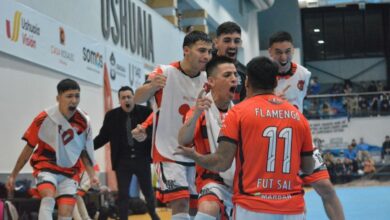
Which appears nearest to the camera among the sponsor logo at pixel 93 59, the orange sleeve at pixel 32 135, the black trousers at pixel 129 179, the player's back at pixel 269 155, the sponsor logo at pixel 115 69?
the player's back at pixel 269 155

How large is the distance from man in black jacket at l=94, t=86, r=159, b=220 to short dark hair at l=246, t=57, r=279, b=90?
5524 millimetres

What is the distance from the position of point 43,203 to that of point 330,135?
23.7 m

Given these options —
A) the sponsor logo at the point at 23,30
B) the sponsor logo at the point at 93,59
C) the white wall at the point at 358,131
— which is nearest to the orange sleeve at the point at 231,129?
the sponsor logo at the point at 23,30

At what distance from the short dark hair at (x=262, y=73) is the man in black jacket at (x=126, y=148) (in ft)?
18.1

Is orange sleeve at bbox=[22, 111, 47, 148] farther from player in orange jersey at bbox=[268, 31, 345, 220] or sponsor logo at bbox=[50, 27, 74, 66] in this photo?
sponsor logo at bbox=[50, 27, 74, 66]

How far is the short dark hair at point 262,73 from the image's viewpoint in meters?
4.11

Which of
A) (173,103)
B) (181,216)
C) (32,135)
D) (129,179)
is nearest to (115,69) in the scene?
(129,179)

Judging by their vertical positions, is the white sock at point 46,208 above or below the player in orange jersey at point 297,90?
below

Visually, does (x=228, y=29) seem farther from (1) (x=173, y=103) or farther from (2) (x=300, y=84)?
(2) (x=300, y=84)

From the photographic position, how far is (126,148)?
31.9 ft

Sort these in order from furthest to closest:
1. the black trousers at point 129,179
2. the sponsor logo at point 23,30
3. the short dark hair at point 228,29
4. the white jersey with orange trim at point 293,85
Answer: the sponsor logo at point 23,30 < the black trousers at point 129,179 < the white jersey with orange trim at point 293,85 < the short dark hair at point 228,29

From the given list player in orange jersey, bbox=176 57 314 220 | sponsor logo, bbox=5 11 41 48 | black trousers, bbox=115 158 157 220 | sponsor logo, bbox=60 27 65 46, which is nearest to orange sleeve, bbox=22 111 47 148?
black trousers, bbox=115 158 157 220

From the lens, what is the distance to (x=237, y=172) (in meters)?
4.13

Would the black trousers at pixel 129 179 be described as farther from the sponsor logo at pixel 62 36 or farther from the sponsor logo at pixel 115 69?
the sponsor logo at pixel 115 69
